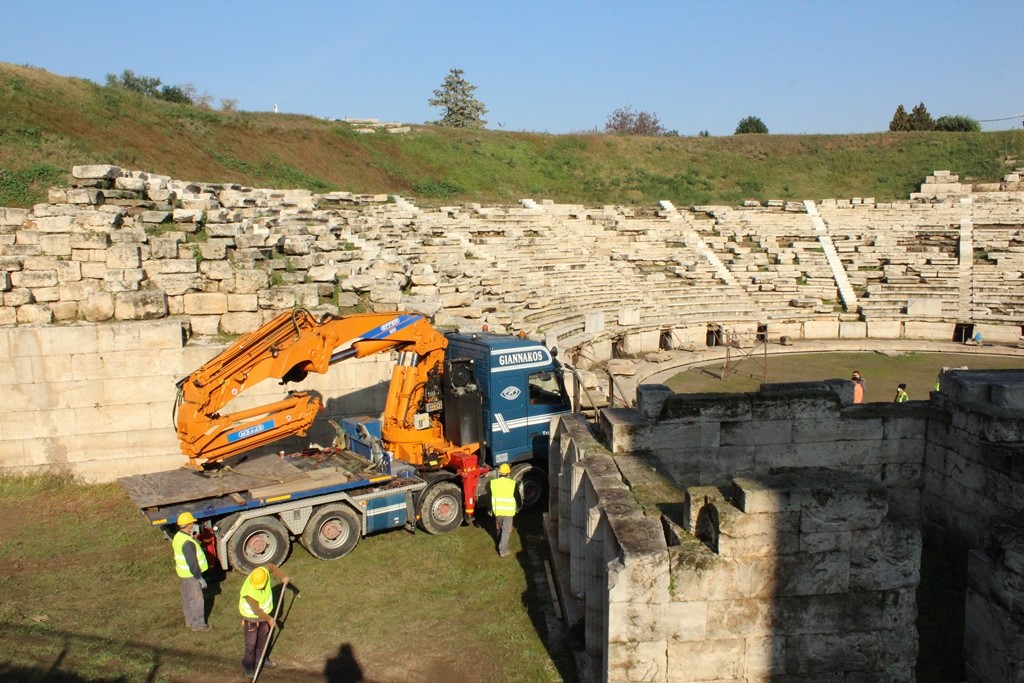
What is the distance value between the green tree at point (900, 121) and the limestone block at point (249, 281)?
52744 millimetres

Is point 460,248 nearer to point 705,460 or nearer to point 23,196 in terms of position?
point 23,196

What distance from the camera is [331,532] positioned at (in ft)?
28.8

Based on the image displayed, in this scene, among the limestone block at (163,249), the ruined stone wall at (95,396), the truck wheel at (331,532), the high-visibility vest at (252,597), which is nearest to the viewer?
the high-visibility vest at (252,597)

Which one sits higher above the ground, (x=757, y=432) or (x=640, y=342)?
(x=757, y=432)

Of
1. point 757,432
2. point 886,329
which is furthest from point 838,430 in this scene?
point 886,329

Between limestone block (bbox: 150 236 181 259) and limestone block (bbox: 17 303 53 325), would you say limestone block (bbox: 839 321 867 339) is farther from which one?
limestone block (bbox: 17 303 53 325)

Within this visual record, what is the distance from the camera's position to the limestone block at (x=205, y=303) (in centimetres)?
1238

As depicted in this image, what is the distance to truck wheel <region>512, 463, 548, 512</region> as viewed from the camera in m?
9.93

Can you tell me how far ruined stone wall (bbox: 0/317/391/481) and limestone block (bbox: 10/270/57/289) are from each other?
3.24 feet

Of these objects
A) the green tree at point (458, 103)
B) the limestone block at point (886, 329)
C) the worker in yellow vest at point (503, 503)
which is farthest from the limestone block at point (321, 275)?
the green tree at point (458, 103)

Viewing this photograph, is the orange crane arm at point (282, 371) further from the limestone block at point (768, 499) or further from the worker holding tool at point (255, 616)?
the limestone block at point (768, 499)

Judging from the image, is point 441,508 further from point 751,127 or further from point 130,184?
point 751,127

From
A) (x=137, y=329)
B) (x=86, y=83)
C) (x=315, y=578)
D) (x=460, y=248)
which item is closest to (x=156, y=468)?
(x=137, y=329)

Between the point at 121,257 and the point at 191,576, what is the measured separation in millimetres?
7419
